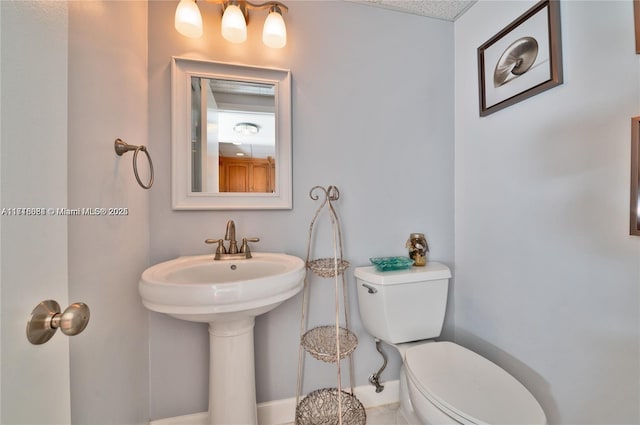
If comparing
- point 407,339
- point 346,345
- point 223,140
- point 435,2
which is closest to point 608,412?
point 407,339

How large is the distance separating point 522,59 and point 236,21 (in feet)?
4.08

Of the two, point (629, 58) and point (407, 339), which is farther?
point (407, 339)

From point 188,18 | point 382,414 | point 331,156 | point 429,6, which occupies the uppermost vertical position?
point 429,6

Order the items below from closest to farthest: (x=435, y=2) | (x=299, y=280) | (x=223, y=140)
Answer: (x=299, y=280) < (x=223, y=140) < (x=435, y=2)

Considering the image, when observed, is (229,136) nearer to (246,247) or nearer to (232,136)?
(232,136)

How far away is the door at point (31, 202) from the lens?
379 millimetres

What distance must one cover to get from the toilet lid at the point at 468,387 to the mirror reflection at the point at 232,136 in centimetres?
100

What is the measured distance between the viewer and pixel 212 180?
1.19 m

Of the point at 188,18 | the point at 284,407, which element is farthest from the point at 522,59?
the point at 284,407

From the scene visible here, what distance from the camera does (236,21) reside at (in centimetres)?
112

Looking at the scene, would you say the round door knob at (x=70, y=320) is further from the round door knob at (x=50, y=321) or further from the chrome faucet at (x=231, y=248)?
the chrome faucet at (x=231, y=248)

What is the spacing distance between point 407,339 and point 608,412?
2.12 ft

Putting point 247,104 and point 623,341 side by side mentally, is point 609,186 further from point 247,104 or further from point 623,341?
point 247,104

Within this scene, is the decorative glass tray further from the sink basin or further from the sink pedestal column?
the sink pedestal column
